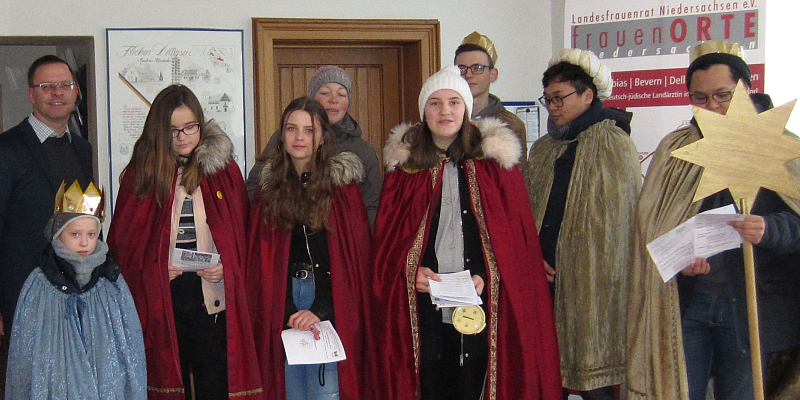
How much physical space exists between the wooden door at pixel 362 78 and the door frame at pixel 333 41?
0.24ft

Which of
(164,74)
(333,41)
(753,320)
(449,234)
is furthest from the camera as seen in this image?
(333,41)

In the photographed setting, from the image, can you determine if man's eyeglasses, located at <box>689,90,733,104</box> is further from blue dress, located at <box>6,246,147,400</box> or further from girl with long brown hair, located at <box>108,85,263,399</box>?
blue dress, located at <box>6,246,147,400</box>

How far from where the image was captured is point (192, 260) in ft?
8.63

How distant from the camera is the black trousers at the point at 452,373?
2641mm

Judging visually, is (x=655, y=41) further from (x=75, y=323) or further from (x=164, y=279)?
(x=75, y=323)

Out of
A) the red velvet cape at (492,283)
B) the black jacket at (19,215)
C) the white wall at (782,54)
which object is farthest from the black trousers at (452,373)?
the white wall at (782,54)

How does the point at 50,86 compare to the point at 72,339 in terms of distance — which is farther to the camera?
the point at 50,86

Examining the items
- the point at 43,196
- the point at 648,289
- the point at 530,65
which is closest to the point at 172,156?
the point at 43,196

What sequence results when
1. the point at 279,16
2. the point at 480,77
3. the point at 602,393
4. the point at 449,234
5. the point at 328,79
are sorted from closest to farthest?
the point at 449,234
the point at 602,393
the point at 328,79
the point at 480,77
the point at 279,16

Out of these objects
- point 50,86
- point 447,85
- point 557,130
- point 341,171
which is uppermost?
point 50,86

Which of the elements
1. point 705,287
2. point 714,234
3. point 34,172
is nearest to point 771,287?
point 705,287

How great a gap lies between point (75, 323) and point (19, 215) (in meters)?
0.87

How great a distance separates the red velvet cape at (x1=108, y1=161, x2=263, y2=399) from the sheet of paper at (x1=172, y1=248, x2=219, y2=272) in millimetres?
69

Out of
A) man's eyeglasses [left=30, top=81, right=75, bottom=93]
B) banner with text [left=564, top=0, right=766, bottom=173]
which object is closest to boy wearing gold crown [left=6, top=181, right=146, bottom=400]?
man's eyeglasses [left=30, top=81, right=75, bottom=93]
